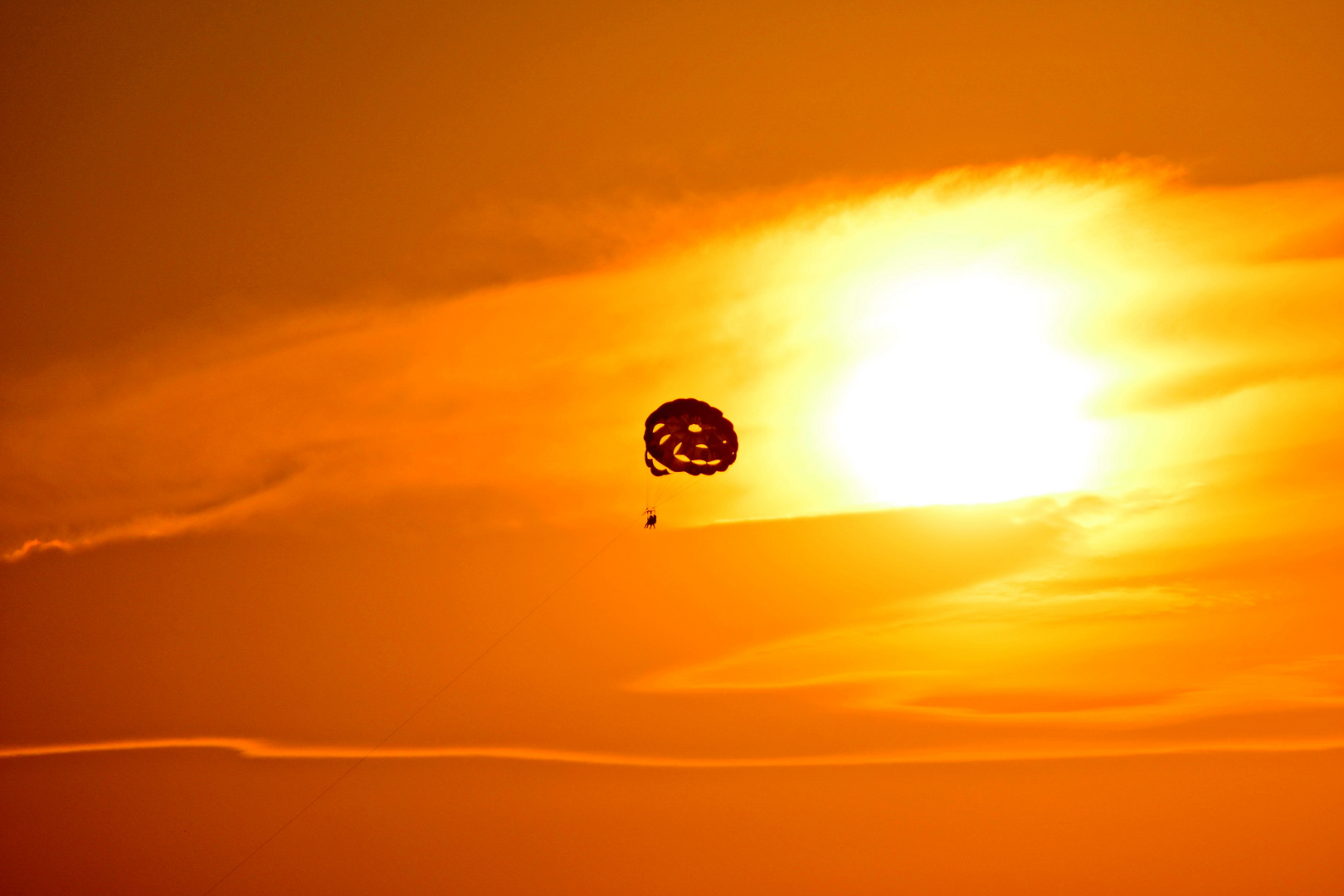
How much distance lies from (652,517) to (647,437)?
155 inches

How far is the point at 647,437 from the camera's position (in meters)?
49.2

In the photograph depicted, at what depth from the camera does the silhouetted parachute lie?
48781mm

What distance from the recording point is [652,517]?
51.1 m

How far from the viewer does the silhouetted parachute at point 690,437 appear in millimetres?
48781

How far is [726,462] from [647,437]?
138 inches

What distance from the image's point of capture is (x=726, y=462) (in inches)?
1944

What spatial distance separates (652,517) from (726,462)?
171 inches

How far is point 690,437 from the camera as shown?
49.1 metres
